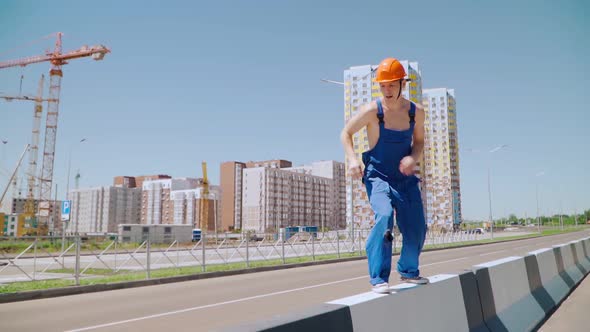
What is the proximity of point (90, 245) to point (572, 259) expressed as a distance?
13674 mm

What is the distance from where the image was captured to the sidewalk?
593 centimetres

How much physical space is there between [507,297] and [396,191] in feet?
7.59

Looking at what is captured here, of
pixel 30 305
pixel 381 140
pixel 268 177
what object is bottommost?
pixel 30 305

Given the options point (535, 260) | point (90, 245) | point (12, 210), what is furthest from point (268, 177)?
point (535, 260)

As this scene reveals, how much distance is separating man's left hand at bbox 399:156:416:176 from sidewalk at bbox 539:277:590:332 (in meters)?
3.70

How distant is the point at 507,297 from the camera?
194 inches

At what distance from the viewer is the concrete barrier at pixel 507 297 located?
13.8ft

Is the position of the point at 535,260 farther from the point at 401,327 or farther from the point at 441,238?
the point at 441,238

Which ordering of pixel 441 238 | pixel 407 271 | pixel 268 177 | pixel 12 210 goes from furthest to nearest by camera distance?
pixel 12 210, pixel 268 177, pixel 441 238, pixel 407 271

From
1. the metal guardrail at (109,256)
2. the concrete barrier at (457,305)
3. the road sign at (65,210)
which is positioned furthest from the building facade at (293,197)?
the concrete barrier at (457,305)

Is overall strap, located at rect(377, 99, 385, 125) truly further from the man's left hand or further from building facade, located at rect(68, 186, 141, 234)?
building facade, located at rect(68, 186, 141, 234)

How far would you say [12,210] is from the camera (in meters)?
180

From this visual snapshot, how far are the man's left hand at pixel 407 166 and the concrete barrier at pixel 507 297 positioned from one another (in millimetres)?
1262

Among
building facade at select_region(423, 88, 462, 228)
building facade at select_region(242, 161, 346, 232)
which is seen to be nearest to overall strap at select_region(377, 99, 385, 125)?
building facade at select_region(423, 88, 462, 228)
